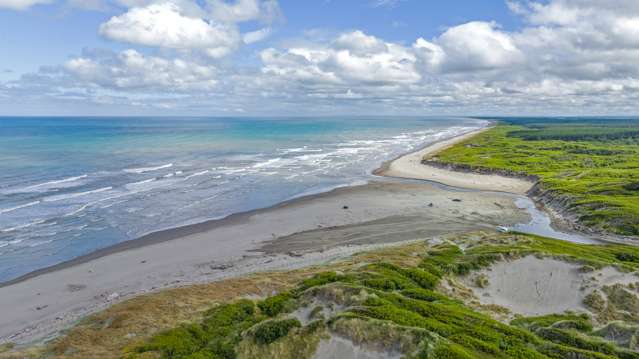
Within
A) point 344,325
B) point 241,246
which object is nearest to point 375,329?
point 344,325

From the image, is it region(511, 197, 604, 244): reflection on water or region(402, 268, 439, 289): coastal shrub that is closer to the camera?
region(402, 268, 439, 289): coastal shrub

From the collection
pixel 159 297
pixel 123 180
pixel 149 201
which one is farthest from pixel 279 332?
pixel 123 180

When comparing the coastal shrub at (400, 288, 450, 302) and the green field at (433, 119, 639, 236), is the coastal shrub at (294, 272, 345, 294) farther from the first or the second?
the green field at (433, 119, 639, 236)

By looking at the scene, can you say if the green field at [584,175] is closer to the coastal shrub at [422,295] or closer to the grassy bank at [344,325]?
the grassy bank at [344,325]

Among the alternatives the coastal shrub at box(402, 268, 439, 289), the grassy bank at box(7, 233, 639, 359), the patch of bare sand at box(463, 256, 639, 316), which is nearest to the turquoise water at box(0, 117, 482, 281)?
the grassy bank at box(7, 233, 639, 359)

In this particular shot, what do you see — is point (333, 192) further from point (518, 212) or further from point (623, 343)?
point (623, 343)

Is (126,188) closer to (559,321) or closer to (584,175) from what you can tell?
(559,321)

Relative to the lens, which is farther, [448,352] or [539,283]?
[539,283]
